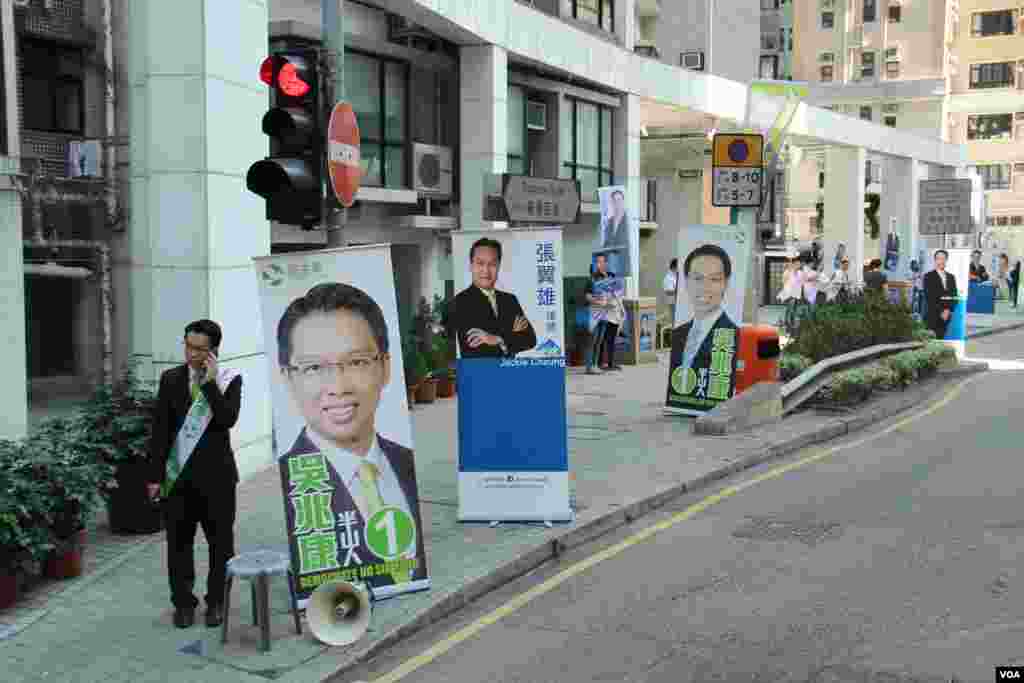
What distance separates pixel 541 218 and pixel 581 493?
391 centimetres

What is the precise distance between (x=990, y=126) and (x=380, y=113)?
184ft

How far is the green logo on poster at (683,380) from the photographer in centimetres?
1481

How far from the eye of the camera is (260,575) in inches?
259

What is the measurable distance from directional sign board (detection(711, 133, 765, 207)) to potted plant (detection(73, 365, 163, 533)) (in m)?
7.93

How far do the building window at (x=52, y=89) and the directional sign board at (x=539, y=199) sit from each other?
4829mm

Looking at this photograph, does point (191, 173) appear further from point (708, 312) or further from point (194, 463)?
point (708, 312)

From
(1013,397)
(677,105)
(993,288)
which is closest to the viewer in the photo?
(1013,397)

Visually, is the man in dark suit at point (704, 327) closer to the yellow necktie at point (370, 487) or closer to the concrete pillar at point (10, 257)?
the yellow necktie at point (370, 487)

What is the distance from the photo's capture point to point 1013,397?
17.5 m

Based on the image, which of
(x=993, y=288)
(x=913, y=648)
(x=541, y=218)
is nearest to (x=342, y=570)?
(x=913, y=648)

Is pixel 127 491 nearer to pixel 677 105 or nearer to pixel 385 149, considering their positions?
pixel 385 149

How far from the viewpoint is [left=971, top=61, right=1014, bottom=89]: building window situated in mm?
65500

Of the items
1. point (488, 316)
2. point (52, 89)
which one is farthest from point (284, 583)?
point (52, 89)

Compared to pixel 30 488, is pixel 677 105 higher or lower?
higher
